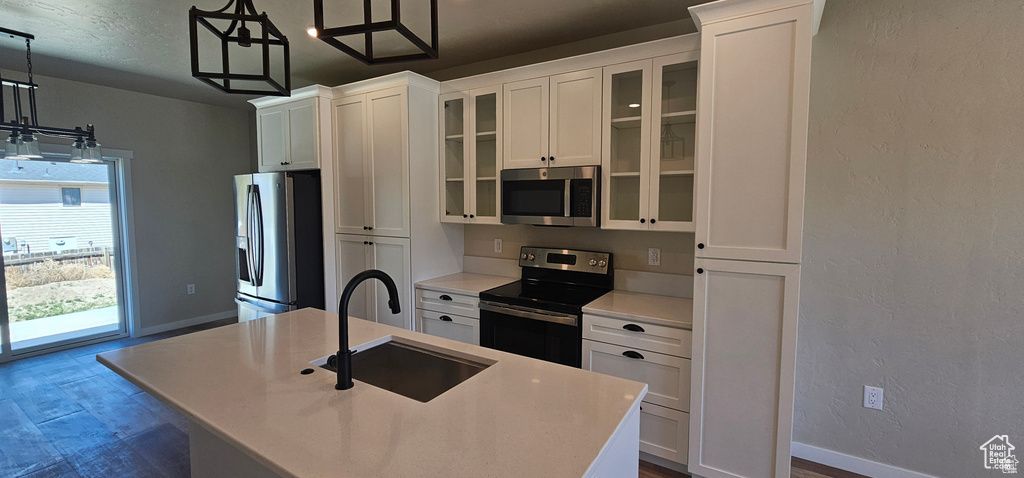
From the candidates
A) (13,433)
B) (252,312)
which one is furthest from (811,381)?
(13,433)

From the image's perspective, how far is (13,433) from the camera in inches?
107

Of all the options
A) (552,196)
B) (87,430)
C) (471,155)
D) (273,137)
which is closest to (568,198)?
(552,196)

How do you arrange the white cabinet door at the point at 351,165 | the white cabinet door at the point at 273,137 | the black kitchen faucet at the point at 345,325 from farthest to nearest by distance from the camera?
the white cabinet door at the point at 273,137, the white cabinet door at the point at 351,165, the black kitchen faucet at the point at 345,325

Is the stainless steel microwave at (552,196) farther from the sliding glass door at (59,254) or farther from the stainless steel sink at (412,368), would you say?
the sliding glass door at (59,254)

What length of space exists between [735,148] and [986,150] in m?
1.10

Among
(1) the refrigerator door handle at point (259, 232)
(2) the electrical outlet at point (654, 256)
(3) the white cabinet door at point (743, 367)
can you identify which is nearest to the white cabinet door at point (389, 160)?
(1) the refrigerator door handle at point (259, 232)

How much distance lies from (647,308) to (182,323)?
16.7 feet

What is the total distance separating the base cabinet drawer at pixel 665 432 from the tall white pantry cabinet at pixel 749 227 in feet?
0.30

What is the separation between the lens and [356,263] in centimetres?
344

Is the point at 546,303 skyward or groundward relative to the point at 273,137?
groundward

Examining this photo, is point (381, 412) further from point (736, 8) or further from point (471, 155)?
point (471, 155)

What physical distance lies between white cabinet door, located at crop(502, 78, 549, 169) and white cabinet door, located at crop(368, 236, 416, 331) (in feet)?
3.23

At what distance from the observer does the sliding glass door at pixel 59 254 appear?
3.90 metres

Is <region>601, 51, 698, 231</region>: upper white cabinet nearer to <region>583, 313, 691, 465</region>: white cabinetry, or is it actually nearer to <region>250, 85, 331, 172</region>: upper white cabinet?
<region>583, 313, 691, 465</region>: white cabinetry
